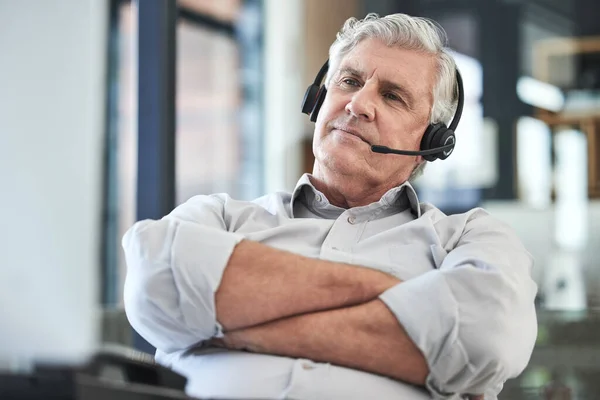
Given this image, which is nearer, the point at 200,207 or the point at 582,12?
the point at 200,207

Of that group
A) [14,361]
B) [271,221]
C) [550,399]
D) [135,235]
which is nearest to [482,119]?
[550,399]

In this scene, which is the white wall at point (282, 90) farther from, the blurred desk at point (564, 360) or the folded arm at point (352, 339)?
the folded arm at point (352, 339)

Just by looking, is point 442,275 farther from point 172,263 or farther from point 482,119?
point 482,119

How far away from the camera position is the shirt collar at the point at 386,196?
1.48 m

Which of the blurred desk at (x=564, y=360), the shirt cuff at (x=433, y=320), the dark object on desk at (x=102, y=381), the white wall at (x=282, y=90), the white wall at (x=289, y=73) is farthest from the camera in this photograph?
the white wall at (x=282, y=90)

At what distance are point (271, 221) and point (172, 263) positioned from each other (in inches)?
12.9

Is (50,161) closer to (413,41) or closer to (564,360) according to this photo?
(564,360)

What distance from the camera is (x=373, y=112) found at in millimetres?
1481

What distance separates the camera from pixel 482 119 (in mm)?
3662

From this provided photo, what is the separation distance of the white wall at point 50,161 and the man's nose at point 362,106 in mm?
3668

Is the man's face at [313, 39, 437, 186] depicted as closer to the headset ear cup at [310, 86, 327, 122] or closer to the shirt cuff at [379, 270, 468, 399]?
the headset ear cup at [310, 86, 327, 122]

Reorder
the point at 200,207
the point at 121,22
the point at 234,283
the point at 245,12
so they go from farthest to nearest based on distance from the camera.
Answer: the point at 245,12, the point at 121,22, the point at 200,207, the point at 234,283

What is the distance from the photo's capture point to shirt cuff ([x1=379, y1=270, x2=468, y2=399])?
1.15 metres

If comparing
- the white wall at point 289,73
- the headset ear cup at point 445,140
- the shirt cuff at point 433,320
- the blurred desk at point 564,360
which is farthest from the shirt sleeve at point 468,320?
the white wall at point 289,73
